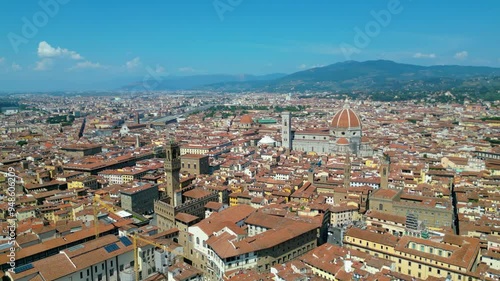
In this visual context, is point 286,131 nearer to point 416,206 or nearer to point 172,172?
point 172,172

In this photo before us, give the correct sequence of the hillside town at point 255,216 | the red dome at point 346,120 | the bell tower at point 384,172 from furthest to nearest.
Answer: the red dome at point 346,120
the bell tower at point 384,172
the hillside town at point 255,216

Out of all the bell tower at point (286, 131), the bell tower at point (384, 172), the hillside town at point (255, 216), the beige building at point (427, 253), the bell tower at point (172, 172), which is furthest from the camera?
the bell tower at point (286, 131)

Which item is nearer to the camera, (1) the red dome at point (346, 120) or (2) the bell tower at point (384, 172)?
(2) the bell tower at point (384, 172)

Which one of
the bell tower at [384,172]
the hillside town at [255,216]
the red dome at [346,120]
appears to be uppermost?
the red dome at [346,120]

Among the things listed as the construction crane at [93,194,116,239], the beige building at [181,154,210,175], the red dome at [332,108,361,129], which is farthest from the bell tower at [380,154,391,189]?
the red dome at [332,108,361,129]

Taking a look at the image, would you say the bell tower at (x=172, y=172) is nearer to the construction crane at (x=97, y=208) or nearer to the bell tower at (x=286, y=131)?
the construction crane at (x=97, y=208)

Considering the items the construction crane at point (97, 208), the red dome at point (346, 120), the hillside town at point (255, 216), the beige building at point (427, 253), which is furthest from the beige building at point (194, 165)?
the beige building at point (427, 253)

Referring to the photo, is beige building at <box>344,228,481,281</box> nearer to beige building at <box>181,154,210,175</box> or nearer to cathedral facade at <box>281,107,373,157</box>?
beige building at <box>181,154,210,175</box>

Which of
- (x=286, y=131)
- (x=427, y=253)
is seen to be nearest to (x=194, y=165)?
(x=286, y=131)
